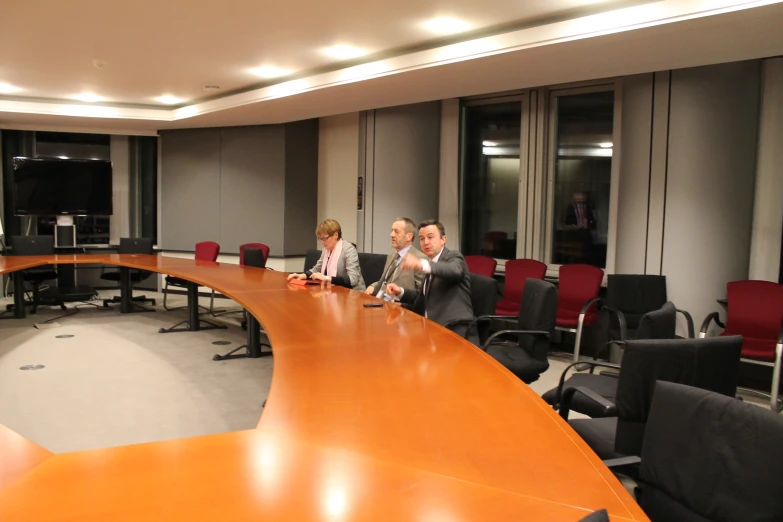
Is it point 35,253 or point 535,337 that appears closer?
point 535,337

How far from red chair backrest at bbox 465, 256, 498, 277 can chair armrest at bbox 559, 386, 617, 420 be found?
10.3 feet

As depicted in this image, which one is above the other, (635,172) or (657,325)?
(635,172)

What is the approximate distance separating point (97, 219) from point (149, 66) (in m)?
4.79

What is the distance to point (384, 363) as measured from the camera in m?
2.51

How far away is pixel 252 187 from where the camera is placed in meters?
9.23

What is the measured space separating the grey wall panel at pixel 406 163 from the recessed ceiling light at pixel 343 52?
5.22ft

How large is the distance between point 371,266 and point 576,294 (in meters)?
1.97

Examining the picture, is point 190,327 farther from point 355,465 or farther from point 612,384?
point 355,465

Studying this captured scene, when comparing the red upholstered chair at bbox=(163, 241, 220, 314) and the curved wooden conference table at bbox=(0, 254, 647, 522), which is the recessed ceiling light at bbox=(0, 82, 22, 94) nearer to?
the red upholstered chair at bbox=(163, 241, 220, 314)

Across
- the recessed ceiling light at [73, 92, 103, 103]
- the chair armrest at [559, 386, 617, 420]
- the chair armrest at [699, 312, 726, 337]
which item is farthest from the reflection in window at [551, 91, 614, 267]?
the recessed ceiling light at [73, 92, 103, 103]

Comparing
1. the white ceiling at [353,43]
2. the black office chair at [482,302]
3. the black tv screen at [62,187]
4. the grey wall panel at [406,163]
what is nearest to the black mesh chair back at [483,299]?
the black office chair at [482,302]

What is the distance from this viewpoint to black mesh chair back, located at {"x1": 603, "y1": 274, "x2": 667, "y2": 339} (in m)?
5.21

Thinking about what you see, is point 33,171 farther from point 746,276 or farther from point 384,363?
point 746,276

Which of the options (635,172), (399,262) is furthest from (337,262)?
(635,172)
